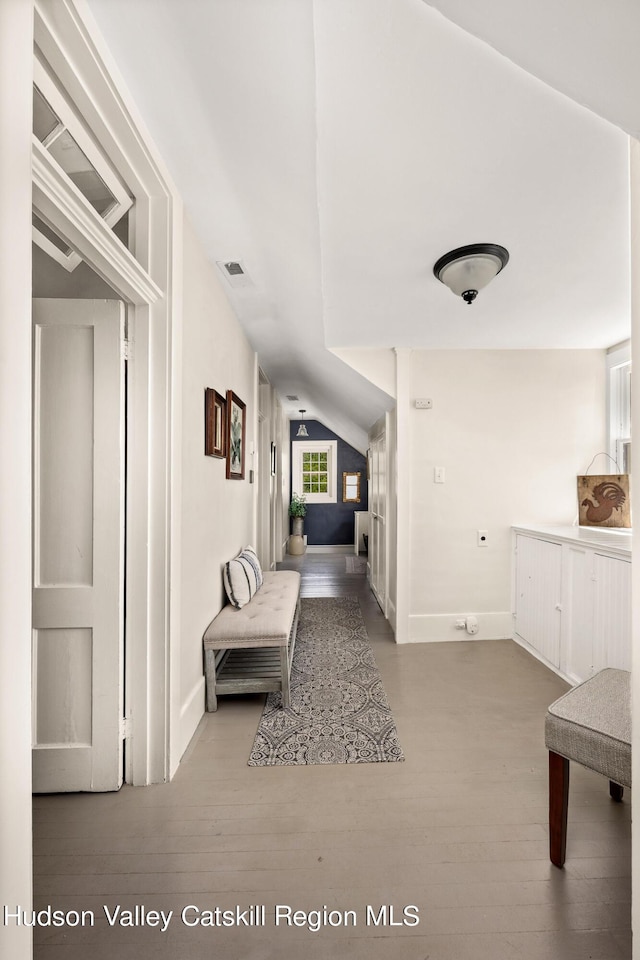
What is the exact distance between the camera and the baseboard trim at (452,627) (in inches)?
142

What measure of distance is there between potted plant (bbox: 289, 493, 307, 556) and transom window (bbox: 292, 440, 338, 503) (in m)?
0.19

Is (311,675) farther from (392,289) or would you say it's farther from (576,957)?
(392,289)

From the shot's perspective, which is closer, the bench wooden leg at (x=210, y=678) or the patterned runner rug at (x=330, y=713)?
the patterned runner rug at (x=330, y=713)

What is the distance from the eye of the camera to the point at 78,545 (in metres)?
1.82

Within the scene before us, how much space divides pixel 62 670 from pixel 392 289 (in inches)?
92.1

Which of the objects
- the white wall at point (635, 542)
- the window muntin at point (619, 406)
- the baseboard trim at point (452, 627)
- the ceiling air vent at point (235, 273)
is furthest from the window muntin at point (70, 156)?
the window muntin at point (619, 406)

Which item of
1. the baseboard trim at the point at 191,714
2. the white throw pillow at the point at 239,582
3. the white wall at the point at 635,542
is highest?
the white wall at the point at 635,542

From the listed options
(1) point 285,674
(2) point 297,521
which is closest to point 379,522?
(1) point 285,674

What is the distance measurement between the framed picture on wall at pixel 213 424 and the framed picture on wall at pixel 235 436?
0.54 feet

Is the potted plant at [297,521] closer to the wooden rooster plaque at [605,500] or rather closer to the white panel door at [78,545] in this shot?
the wooden rooster plaque at [605,500]

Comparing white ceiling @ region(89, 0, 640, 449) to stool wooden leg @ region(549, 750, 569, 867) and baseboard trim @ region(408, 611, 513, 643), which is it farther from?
baseboard trim @ region(408, 611, 513, 643)

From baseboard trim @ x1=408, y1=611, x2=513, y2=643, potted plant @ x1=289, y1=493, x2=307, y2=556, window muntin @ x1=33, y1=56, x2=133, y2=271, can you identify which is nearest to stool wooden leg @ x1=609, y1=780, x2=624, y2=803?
baseboard trim @ x1=408, y1=611, x2=513, y2=643

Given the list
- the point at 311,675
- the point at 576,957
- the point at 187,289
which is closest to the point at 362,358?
the point at 187,289

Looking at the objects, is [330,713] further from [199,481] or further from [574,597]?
[574,597]
